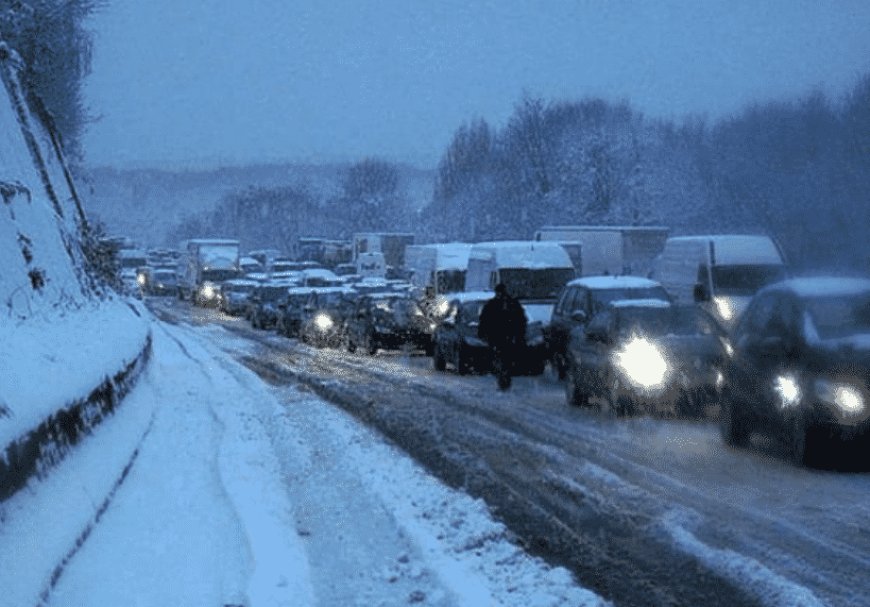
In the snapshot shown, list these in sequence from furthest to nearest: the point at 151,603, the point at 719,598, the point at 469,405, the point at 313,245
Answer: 1. the point at 313,245
2. the point at 469,405
3. the point at 719,598
4. the point at 151,603

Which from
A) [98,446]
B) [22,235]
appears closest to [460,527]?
[98,446]

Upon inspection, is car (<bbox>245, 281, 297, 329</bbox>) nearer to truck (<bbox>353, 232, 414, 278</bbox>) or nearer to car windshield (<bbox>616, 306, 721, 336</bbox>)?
truck (<bbox>353, 232, 414, 278</bbox>)

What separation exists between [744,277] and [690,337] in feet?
33.7

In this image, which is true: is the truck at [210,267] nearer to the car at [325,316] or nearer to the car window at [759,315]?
the car at [325,316]

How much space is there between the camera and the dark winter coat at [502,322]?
21484mm

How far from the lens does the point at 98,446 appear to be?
33.0 feet

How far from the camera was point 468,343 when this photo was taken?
25.2 meters

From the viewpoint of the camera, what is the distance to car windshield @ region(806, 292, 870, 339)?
12.1m

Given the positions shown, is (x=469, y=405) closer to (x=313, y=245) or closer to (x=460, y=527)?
(x=460, y=527)

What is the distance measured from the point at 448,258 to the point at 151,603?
31.0 meters

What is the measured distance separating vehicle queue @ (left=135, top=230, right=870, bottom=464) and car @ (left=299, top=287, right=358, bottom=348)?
0.94m

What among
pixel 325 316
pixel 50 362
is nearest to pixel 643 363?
pixel 50 362

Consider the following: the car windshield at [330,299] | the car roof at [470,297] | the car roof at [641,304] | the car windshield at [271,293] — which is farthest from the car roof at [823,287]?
the car windshield at [271,293]

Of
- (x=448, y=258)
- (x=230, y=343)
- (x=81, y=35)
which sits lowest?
(x=230, y=343)
